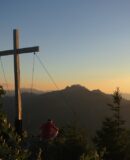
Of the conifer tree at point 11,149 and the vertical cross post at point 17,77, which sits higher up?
the vertical cross post at point 17,77

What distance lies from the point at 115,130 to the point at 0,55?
44833 millimetres

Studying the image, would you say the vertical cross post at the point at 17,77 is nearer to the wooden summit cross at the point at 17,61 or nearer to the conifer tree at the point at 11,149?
the wooden summit cross at the point at 17,61

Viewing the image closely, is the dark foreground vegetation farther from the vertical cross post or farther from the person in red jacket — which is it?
the vertical cross post

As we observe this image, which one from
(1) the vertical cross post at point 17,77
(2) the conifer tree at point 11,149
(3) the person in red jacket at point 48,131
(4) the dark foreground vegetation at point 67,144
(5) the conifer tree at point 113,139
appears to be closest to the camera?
(2) the conifer tree at point 11,149

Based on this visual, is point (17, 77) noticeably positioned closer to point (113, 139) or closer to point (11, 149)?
point (11, 149)

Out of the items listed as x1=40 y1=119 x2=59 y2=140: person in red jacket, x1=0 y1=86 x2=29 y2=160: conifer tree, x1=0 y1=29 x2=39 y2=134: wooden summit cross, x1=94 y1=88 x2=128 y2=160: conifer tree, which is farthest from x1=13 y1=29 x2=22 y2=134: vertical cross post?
x1=94 y1=88 x2=128 y2=160: conifer tree

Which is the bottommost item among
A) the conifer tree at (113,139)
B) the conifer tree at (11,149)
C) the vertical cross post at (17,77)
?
the conifer tree at (113,139)

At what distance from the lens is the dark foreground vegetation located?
6824 millimetres

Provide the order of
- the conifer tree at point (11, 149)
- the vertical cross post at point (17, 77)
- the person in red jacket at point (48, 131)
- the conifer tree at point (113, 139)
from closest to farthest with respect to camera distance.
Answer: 1. the conifer tree at point (11, 149)
2. the person in red jacket at point (48, 131)
3. the vertical cross post at point (17, 77)
4. the conifer tree at point (113, 139)

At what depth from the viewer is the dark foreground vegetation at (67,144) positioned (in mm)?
6824

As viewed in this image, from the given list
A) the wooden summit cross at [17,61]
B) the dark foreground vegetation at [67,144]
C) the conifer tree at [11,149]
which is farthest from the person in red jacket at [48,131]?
the conifer tree at [11,149]

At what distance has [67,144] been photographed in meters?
28.7

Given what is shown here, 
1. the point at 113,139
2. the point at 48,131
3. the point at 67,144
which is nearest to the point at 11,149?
the point at 48,131

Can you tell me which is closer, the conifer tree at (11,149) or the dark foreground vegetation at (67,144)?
the conifer tree at (11,149)
